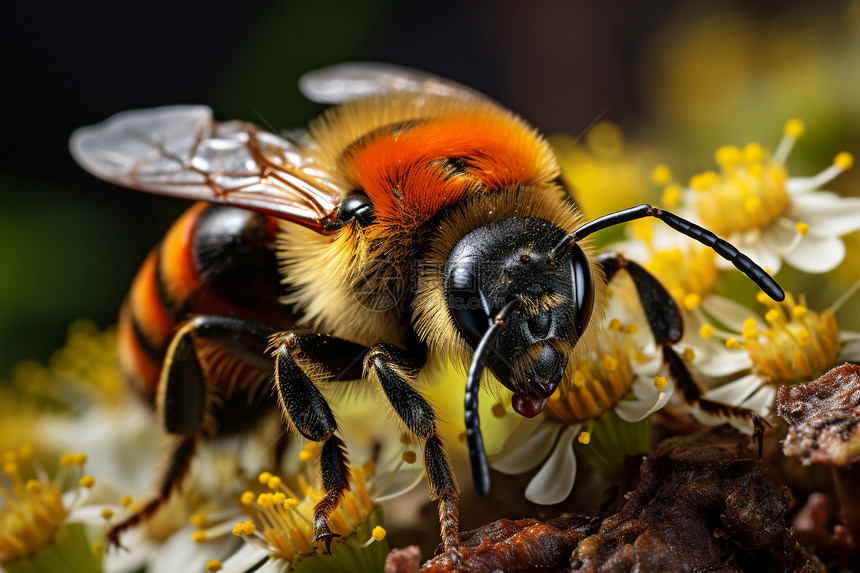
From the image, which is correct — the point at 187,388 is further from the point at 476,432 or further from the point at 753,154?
the point at 753,154

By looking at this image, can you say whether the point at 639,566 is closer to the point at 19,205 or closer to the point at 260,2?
the point at 19,205

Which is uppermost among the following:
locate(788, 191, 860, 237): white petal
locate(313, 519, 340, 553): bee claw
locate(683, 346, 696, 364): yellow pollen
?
locate(788, 191, 860, 237): white petal

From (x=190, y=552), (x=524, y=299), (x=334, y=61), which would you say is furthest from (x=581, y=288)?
(x=334, y=61)

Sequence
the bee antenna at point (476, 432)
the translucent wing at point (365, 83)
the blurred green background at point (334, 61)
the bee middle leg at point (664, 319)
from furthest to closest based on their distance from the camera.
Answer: the blurred green background at point (334, 61) → the translucent wing at point (365, 83) → the bee middle leg at point (664, 319) → the bee antenna at point (476, 432)

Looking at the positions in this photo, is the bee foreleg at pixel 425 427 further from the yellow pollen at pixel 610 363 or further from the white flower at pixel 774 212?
the white flower at pixel 774 212

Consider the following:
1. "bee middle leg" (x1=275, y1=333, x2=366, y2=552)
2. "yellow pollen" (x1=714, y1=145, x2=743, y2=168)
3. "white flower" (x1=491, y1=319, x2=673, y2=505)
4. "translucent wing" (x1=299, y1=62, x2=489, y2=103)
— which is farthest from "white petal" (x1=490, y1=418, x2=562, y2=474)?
"translucent wing" (x1=299, y1=62, x2=489, y2=103)

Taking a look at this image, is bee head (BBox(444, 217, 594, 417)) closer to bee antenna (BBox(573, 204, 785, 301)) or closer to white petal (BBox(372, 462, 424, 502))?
bee antenna (BBox(573, 204, 785, 301))

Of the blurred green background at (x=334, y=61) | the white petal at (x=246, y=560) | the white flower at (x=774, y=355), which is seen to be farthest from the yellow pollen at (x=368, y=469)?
the blurred green background at (x=334, y=61)
